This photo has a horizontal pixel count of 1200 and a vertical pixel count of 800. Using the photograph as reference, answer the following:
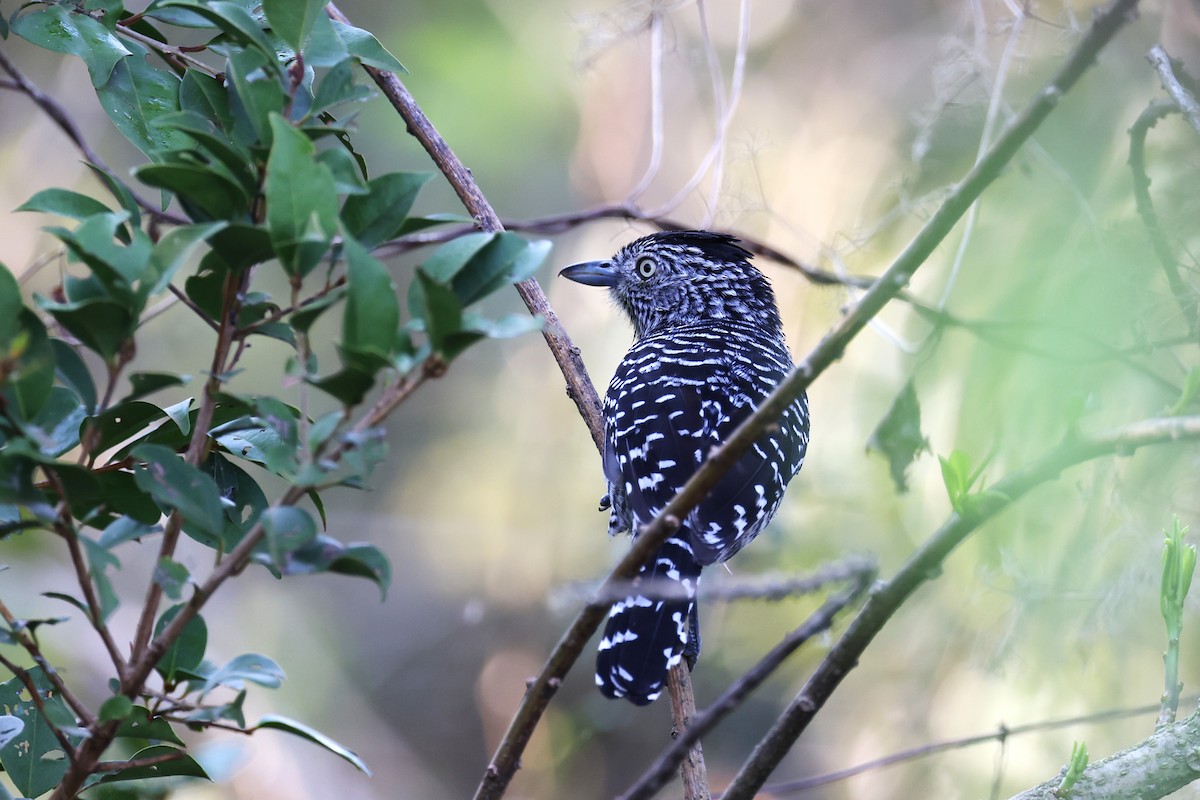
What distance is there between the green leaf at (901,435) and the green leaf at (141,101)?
1.75 metres

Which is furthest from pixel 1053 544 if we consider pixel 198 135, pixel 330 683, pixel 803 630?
pixel 330 683

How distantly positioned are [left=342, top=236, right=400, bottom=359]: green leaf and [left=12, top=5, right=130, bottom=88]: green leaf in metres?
0.77

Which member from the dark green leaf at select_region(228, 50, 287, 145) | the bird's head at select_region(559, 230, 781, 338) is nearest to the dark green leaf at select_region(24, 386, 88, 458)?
the dark green leaf at select_region(228, 50, 287, 145)

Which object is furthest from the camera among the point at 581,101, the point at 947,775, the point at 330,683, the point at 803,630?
the point at 581,101

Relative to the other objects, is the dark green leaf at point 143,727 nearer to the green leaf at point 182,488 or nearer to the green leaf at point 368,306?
the green leaf at point 182,488

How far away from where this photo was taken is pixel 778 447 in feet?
9.38

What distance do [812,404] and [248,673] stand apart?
377 cm

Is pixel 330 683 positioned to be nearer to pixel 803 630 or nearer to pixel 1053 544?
pixel 1053 544

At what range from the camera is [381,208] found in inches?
49.7

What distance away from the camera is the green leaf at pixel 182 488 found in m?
1.11

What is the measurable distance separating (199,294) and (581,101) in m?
5.42

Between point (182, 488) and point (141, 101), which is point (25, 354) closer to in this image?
point (182, 488)

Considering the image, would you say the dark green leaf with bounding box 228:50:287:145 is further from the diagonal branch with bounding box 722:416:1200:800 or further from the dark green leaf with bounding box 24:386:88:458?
the diagonal branch with bounding box 722:416:1200:800

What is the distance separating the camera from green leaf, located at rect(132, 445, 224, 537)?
1112mm
